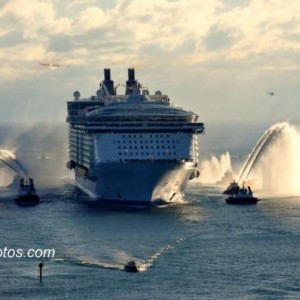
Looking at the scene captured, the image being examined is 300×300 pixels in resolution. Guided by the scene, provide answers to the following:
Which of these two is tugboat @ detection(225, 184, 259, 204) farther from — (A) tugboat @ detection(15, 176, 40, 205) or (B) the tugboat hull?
(A) tugboat @ detection(15, 176, 40, 205)

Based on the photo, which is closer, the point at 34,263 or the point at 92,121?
the point at 34,263

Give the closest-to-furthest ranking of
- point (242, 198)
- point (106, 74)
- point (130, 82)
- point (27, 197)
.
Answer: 1. point (242, 198)
2. point (27, 197)
3. point (130, 82)
4. point (106, 74)

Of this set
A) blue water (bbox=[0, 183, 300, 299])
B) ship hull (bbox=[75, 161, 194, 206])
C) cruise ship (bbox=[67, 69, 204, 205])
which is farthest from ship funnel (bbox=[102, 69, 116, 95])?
ship hull (bbox=[75, 161, 194, 206])

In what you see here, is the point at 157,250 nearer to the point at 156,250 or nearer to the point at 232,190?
the point at 156,250

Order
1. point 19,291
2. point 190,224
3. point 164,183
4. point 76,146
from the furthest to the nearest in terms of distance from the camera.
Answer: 1. point 76,146
2. point 164,183
3. point 190,224
4. point 19,291

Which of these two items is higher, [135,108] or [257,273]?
[135,108]

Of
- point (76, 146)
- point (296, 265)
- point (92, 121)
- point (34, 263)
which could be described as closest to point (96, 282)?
point (34, 263)

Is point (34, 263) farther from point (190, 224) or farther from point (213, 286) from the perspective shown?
point (190, 224)

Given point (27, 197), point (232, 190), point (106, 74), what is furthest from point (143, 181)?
point (106, 74)
